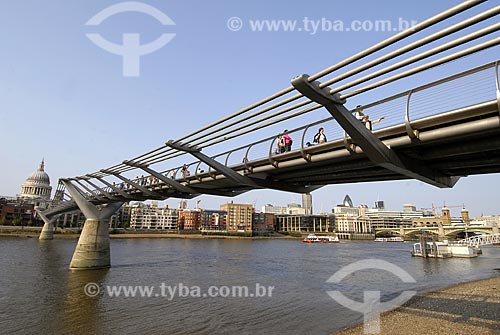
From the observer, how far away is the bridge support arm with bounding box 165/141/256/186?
42.3 feet

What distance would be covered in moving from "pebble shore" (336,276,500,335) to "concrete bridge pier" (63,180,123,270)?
24.3 meters

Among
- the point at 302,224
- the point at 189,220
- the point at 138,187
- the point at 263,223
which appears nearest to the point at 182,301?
the point at 138,187

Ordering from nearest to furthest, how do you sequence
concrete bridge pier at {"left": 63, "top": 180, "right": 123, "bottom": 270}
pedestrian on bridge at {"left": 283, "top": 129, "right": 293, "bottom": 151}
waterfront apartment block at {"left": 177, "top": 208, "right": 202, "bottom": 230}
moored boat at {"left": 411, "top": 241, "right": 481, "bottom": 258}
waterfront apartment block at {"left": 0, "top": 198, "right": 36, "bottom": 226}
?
pedestrian on bridge at {"left": 283, "top": 129, "right": 293, "bottom": 151} < concrete bridge pier at {"left": 63, "top": 180, "right": 123, "bottom": 270} < moored boat at {"left": 411, "top": 241, "right": 481, "bottom": 258} < waterfront apartment block at {"left": 0, "top": 198, "right": 36, "bottom": 226} < waterfront apartment block at {"left": 177, "top": 208, "right": 202, "bottom": 230}

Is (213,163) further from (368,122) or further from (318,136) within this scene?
(368,122)

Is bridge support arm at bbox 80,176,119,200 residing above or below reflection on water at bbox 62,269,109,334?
above

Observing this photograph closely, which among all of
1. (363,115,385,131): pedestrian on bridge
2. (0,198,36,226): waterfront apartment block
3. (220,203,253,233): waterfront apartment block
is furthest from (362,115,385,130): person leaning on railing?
(220,203,253,233): waterfront apartment block

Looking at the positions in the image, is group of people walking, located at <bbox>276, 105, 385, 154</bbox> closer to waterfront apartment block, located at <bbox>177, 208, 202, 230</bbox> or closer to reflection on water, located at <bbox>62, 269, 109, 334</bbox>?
reflection on water, located at <bbox>62, 269, 109, 334</bbox>

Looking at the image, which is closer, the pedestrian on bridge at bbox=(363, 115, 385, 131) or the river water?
the pedestrian on bridge at bbox=(363, 115, 385, 131)

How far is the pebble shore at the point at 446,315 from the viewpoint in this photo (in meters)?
12.1

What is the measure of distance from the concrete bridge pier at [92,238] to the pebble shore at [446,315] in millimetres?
24269

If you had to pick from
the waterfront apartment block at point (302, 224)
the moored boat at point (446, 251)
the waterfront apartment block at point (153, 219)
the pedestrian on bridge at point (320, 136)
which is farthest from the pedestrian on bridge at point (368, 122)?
the waterfront apartment block at point (302, 224)

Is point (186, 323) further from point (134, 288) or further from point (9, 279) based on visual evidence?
point (9, 279)

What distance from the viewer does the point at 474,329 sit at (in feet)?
39.2

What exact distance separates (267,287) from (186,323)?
30.6 ft
